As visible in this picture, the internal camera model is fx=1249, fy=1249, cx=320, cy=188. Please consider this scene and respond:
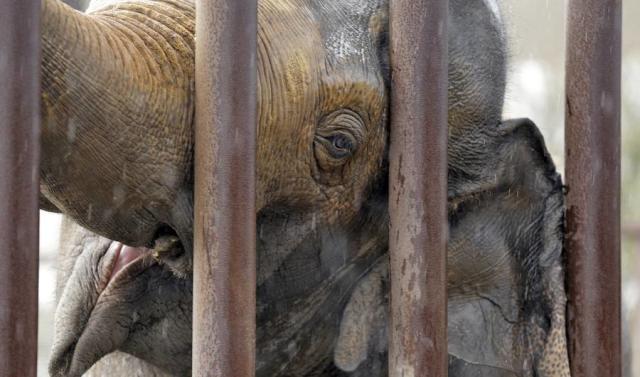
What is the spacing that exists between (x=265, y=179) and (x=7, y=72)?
63 centimetres

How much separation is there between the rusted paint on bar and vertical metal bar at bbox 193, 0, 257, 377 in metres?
0.67


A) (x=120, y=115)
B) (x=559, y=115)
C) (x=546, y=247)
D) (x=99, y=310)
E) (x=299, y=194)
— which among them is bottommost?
(x=99, y=310)

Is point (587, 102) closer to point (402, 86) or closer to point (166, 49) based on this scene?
point (402, 86)

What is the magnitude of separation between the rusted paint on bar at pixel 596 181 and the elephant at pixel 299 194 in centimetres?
12

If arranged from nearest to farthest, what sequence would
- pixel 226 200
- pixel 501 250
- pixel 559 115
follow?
pixel 226 200
pixel 501 250
pixel 559 115

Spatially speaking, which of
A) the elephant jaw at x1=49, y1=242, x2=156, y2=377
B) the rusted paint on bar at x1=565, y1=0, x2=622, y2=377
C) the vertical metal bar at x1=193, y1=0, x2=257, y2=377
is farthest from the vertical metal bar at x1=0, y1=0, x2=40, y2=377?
the rusted paint on bar at x1=565, y1=0, x2=622, y2=377

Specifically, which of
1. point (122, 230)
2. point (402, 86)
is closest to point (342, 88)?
point (402, 86)

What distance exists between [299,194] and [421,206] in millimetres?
284

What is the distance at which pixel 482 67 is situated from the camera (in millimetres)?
2361

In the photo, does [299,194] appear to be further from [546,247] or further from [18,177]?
[18,177]

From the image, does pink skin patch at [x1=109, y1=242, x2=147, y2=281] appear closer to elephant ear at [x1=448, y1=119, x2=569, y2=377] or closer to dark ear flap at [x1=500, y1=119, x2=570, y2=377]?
elephant ear at [x1=448, y1=119, x2=569, y2=377]

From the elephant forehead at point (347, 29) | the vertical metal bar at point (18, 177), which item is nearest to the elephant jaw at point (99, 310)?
the elephant forehead at point (347, 29)

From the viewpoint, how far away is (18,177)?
60.2 inches

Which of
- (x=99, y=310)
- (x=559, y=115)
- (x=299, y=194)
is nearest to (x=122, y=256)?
(x=99, y=310)
